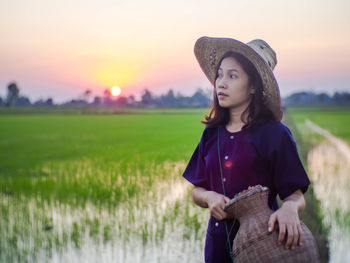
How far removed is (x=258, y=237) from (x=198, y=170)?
431 millimetres

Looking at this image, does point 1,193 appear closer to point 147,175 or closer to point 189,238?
point 147,175

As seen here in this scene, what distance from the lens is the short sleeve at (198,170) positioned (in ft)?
5.28

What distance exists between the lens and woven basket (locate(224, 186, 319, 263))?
1245mm

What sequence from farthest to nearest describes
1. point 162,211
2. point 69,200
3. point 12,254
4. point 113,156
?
point 113,156, point 69,200, point 162,211, point 12,254

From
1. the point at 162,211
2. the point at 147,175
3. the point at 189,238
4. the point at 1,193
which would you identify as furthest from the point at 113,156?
the point at 189,238

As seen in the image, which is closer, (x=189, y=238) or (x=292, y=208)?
(x=292, y=208)

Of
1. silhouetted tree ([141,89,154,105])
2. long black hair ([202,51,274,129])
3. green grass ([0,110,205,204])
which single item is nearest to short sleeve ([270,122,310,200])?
long black hair ([202,51,274,129])

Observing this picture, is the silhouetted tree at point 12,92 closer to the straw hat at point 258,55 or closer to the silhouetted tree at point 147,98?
the silhouetted tree at point 147,98

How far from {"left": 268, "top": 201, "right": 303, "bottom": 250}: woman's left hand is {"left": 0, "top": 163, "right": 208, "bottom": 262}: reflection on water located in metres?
1.80

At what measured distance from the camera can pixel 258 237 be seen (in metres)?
1.27

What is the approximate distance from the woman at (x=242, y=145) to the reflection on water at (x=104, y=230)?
160 centimetres

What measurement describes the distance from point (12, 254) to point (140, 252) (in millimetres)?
951

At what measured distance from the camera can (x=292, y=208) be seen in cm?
133

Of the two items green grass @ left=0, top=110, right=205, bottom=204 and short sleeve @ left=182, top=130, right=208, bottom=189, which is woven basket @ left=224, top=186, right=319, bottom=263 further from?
green grass @ left=0, top=110, right=205, bottom=204
